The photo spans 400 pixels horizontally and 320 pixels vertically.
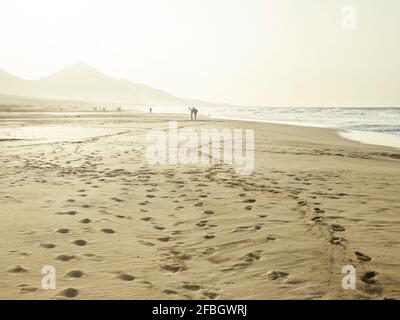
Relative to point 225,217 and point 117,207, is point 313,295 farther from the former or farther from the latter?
point 117,207

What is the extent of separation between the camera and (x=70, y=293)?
13.7 feet

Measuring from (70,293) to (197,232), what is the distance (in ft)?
8.70

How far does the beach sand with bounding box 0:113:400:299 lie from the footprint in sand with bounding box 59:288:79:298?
0.02 meters

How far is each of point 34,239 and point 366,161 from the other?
13.0 metres

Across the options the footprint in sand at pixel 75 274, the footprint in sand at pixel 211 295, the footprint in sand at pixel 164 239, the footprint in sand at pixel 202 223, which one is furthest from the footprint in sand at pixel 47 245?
Result: the footprint in sand at pixel 211 295

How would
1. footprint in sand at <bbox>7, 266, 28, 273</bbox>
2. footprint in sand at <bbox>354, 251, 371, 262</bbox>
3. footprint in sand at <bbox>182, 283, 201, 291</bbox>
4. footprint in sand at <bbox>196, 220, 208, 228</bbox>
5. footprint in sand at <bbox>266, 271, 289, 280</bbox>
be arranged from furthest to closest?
footprint in sand at <bbox>196, 220, 208, 228</bbox> < footprint in sand at <bbox>354, 251, 371, 262</bbox> < footprint in sand at <bbox>7, 266, 28, 273</bbox> < footprint in sand at <bbox>266, 271, 289, 280</bbox> < footprint in sand at <bbox>182, 283, 201, 291</bbox>

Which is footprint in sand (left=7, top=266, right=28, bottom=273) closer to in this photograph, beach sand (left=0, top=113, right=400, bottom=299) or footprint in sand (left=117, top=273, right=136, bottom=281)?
beach sand (left=0, top=113, right=400, bottom=299)

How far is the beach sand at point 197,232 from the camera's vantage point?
439cm

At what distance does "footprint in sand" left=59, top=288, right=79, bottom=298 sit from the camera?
414 cm

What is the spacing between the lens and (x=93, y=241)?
5855 mm

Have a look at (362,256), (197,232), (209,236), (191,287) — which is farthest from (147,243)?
(362,256)

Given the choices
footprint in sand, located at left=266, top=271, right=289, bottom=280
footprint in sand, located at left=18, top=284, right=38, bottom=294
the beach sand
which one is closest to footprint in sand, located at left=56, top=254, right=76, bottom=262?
the beach sand

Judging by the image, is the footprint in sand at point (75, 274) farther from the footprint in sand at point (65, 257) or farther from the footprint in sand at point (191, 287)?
the footprint in sand at point (191, 287)

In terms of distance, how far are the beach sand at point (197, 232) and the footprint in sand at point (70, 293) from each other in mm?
21
